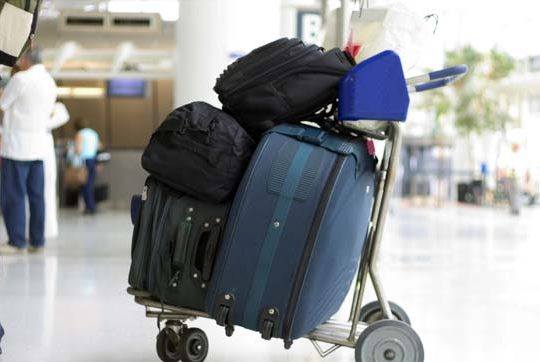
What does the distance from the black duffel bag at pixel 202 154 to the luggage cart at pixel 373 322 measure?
1.17 feet

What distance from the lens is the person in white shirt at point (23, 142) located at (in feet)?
21.9

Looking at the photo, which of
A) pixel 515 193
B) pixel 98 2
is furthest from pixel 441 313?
pixel 98 2

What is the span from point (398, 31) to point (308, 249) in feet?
2.67

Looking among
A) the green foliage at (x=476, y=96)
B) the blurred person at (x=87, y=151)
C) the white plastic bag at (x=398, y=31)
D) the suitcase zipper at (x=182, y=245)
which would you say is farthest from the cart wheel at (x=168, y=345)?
the green foliage at (x=476, y=96)

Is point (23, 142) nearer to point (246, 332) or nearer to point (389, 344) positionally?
point (246, 332)

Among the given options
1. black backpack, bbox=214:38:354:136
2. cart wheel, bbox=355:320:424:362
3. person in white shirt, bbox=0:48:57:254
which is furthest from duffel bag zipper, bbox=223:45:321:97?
person in white shirt, bbox=0:48:57:254

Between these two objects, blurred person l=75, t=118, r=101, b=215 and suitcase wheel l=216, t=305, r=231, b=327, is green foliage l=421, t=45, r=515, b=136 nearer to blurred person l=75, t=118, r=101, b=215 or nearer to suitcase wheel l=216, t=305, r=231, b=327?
blurred person l=75, t=118, r=101, b=215

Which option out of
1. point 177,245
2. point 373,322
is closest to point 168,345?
point 177,245

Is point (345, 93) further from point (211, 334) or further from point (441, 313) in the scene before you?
point (441, 313)

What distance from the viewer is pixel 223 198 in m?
2.80

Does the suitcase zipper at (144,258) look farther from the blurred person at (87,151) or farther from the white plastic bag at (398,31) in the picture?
the blurred person at (87,151)

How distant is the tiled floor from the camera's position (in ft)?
11.6

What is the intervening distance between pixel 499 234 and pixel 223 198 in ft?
27.6

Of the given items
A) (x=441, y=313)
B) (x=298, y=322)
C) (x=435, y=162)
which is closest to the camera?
(x=298, y=322)
